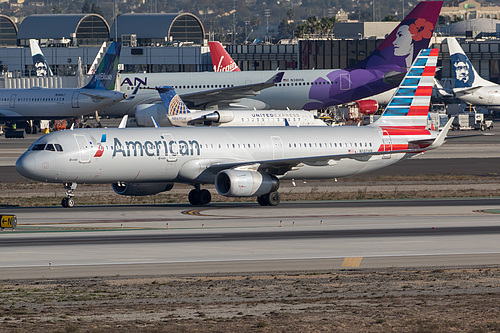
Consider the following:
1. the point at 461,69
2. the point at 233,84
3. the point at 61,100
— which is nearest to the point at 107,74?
the point at 61,100

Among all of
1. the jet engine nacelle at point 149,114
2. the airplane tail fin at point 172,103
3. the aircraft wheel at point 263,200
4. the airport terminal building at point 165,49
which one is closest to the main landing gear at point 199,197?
the aircraft wheel at point 263,200

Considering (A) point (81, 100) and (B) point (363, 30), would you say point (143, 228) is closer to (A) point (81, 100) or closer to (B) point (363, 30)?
(A) point (81, 100)

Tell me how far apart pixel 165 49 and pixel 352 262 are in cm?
12350

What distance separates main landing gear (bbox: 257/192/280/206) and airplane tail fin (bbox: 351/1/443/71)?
48.2 m

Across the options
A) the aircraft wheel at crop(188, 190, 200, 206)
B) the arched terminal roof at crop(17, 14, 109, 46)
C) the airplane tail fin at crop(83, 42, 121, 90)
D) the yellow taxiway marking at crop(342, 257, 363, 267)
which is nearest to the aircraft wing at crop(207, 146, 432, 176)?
the aircraft wheel at crop(188, 190, 200, 206)

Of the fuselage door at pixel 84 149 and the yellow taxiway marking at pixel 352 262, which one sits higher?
the fuselage door at pixel 84 149

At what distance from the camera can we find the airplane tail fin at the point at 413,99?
165ft

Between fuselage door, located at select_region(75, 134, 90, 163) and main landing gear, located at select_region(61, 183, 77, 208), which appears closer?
fuselage door, located at select_region(75, 134, 90, 163)

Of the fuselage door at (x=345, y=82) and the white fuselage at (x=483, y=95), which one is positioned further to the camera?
the white fuselage at (x=483, y=95)

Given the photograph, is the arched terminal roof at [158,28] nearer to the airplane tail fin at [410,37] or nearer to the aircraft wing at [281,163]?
the airplane tail fin at [410,37]

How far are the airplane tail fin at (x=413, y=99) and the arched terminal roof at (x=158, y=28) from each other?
124455 millimetres

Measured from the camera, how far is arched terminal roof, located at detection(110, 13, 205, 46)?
174 m

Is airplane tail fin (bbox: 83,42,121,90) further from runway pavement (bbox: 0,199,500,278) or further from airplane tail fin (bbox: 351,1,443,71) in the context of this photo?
runway pavement (bbox: 0,199,500,278)

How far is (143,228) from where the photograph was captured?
35938 millimetres
